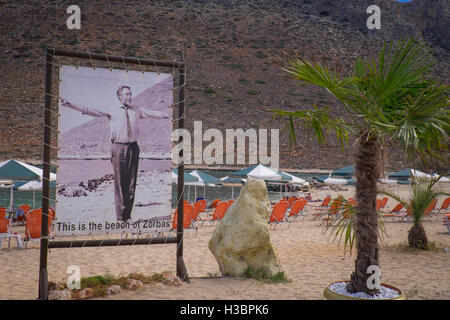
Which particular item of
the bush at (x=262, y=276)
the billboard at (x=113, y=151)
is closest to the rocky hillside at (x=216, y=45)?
the bush at (x=262, y=276)

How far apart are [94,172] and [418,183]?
5732 mm

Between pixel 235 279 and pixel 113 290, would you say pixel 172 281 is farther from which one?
pixel 235 279

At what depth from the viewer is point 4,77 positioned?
4734 centimetres

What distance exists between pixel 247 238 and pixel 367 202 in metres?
1.67

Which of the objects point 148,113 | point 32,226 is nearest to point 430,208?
point 148,113

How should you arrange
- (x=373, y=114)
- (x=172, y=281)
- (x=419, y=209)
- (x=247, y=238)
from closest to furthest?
(x=373, y=114) < (x=172, y=281) < (x=247, y=238) < (x=419, y=209)

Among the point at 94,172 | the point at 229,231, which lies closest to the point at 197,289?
the point at 229,231

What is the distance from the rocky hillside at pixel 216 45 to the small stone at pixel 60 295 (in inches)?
1465

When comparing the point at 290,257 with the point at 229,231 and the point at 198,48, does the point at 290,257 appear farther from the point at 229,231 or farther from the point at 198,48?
the point at 198,48

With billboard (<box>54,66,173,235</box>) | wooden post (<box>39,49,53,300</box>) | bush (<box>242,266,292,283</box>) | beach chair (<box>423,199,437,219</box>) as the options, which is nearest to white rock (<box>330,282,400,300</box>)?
bush (<box>242,266,292,283</box>)

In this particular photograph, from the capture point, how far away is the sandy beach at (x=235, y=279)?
14.6 ft

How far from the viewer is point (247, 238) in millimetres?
4980

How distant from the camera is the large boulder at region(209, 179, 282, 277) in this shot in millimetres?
4996

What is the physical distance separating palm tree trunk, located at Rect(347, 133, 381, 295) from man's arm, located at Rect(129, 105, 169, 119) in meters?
2.16
